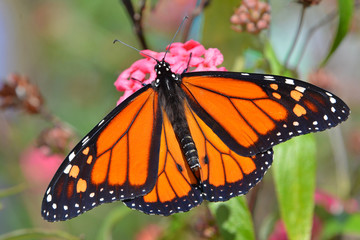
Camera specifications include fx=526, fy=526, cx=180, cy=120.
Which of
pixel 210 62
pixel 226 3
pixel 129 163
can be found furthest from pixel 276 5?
pixel 129 163

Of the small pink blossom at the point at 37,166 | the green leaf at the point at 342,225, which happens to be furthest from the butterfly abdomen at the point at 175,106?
the small pink blossom at the point at 37,166

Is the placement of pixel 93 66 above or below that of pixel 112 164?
above

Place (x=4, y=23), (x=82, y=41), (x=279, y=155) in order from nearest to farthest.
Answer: (x=279, y=155) → (x=82, y=41) → (x=4, y=23)

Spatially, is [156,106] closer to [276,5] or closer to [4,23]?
[276,5]

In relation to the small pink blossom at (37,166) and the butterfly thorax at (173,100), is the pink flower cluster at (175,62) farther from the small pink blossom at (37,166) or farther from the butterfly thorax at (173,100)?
the small pink blossom at (37,166)

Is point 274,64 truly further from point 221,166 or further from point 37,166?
point 37,166

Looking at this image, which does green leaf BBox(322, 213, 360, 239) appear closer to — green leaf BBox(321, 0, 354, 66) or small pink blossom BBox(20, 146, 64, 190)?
green leaf BBox(321, 0, 354, 66)

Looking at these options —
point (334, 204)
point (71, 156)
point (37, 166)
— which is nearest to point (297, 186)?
point (71, 156)
